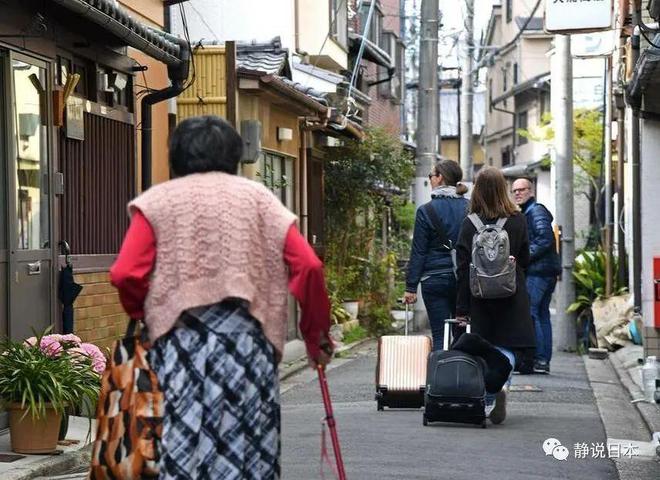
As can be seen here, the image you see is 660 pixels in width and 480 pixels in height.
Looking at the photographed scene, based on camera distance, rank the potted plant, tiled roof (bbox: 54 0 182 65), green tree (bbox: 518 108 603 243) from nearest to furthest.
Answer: the potted plant, tiled roof (bbox: 54 0 182 65), green tree (bbox: 518 108 603 243)

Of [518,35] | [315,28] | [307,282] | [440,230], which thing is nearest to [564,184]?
[315,28]

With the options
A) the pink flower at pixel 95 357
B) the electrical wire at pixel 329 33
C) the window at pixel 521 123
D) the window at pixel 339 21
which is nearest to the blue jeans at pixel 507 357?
the pink flower at pixel 95 357

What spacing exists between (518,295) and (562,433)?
1016 millimetres

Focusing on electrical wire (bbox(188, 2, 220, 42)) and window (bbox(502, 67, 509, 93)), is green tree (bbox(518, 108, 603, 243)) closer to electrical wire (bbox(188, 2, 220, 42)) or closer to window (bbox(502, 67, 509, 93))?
electrical wire (bbox(188, 2, 220, 42))

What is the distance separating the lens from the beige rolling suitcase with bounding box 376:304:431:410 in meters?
10.4

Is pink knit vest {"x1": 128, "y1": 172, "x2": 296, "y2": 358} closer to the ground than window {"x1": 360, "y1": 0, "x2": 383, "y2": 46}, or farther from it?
closer to the ground

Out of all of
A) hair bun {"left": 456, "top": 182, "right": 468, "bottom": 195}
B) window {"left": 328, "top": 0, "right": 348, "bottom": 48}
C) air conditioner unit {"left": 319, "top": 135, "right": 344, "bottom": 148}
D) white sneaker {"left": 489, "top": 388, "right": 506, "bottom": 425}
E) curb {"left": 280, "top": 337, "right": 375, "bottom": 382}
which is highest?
window {"left": 328, "top": 0, "right": 348, "bottom": 48}

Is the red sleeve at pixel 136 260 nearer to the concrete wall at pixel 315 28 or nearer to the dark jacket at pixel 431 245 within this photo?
the dark jacket at pixel 431 245

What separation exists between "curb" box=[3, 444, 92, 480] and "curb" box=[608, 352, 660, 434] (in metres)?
4.03

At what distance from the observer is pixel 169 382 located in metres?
4.99

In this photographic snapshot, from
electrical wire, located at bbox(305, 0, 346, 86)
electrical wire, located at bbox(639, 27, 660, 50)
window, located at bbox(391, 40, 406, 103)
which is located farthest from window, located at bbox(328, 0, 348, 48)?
window, located at bbox(391, 40, 406, 103)

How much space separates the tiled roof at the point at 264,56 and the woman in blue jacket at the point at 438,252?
21.5ft

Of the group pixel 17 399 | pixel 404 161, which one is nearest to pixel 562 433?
pixel 17 399

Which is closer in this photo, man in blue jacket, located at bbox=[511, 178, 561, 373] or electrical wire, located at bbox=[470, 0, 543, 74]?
man in blue jacket, located at bbox=[511, 178, 561, 373]
